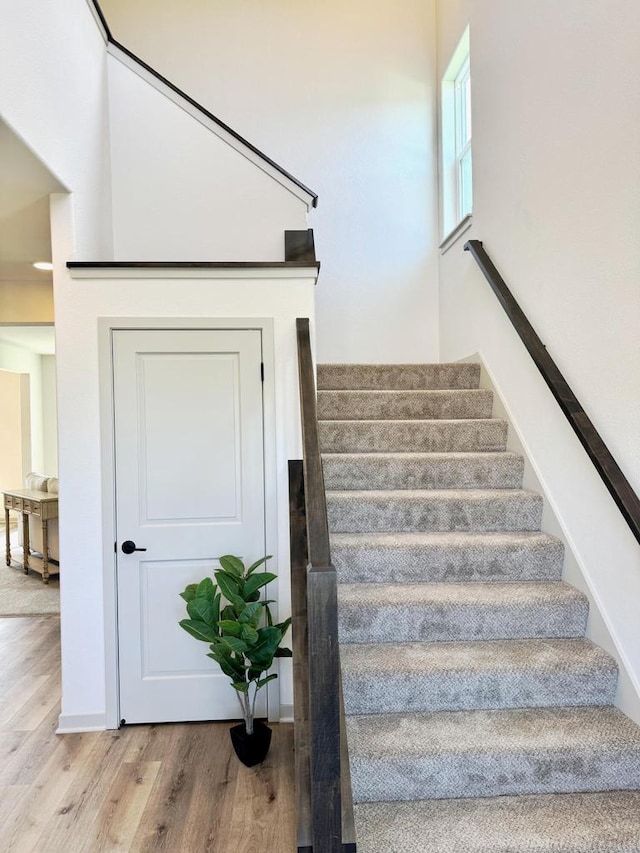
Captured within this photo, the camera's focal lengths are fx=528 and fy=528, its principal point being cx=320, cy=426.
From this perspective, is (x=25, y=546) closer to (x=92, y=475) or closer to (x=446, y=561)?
(x=92, y=475)

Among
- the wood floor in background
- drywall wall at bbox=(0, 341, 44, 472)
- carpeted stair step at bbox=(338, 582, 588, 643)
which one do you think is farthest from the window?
drywall wall at bbox=(0, 341, 44, 472)

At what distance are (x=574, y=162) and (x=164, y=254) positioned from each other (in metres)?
2.31

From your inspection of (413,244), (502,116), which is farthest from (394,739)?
(413,244)

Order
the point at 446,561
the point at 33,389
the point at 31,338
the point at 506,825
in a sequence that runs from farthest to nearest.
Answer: the point at 33,389 < the point at 31,338 < the point at 446,561 < the point at 506,825

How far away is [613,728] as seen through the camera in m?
A: 1.73

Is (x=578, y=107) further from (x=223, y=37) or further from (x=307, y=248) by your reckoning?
(x=223, y=37)

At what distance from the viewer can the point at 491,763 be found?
64.6 inches

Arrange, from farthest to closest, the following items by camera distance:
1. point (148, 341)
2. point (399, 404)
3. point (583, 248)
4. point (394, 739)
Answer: point (399, 404) < point (148, 341) < point (583, 248) < point (394, 739)

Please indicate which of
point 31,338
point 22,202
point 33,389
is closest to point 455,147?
point 22,202

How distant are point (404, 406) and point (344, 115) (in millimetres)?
2770

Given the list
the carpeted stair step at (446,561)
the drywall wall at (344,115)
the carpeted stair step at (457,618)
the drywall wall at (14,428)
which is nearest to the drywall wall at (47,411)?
the drywall wall at (14,428)

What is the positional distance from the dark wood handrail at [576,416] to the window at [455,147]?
1.56 metres

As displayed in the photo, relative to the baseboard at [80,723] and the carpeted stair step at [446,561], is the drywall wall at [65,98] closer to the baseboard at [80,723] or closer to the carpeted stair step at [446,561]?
the carpeted stair step at [446,561]

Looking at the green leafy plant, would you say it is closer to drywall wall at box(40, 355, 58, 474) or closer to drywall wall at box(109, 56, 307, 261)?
drywall wall at box(109, 56, 307, 261)
